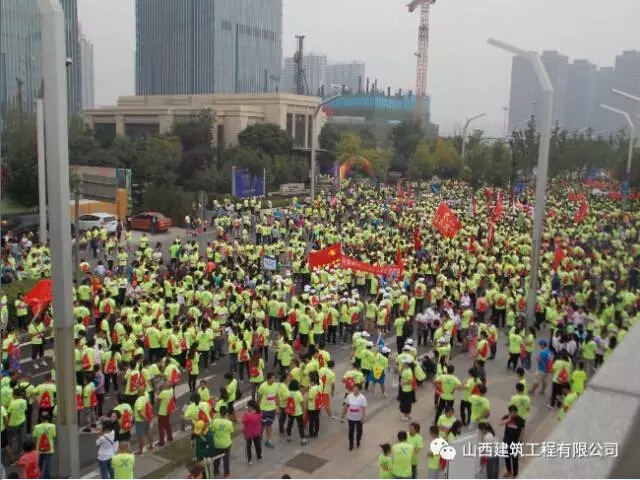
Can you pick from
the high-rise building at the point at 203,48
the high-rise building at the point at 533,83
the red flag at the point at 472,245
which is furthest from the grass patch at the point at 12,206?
the high-rise building at the point at 203,48

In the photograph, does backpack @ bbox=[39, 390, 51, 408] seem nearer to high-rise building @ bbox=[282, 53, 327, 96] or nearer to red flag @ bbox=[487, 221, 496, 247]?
red flag @ bbox=[487, 221, 496, 247]

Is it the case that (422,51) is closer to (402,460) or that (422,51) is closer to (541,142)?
(541,142)

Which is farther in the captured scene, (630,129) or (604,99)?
(630,129)

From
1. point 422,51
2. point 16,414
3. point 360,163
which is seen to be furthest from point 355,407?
point 422,51

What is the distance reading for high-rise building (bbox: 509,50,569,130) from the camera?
13875 mm

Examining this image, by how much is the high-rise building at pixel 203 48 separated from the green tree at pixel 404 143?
1353 centimetres

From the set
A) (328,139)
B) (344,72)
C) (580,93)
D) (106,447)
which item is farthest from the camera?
(344,72)

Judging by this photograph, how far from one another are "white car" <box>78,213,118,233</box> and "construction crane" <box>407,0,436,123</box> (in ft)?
230

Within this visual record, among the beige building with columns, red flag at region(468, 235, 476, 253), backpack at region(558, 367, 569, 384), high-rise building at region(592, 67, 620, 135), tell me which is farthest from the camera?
the beige building with columns

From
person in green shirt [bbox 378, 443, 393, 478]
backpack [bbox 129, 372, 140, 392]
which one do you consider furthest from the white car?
person in green shirt [bbox 378, 443, 393, 478]

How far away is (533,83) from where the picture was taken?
1495cm

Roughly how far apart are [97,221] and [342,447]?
19933 mm

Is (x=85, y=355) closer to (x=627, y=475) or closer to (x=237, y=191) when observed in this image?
(x=627, y=475)

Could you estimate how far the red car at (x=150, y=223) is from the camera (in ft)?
92.8
